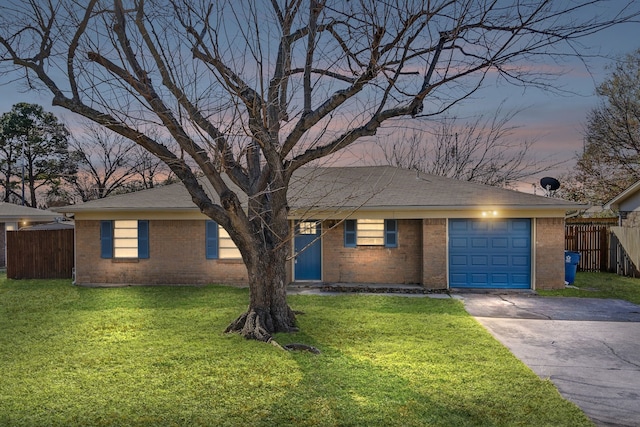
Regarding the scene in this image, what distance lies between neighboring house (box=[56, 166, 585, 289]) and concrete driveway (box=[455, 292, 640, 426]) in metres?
1.21

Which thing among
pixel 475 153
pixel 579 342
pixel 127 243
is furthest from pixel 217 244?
pixel 475 153

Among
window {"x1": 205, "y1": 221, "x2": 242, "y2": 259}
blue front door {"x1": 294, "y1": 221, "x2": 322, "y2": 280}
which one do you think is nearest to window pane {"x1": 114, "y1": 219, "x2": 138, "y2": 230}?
window {"x1": 205, "y1": 221, "x2": 242, "y2": 259}

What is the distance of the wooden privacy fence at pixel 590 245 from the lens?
17.4m

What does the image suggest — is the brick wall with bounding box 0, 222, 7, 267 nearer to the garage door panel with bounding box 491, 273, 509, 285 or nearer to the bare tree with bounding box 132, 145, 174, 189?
the bare tree with bounding box 132, 145, 174, 189

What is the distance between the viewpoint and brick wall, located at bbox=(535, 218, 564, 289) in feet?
42.9

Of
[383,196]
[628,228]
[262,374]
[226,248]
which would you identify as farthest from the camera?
[628,228]

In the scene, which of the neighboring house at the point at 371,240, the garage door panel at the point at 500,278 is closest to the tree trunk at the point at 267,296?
the neighboring house at the point at 371,240

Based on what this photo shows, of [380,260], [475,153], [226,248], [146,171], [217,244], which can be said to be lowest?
[380,260]

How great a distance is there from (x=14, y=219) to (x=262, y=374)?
19309mm

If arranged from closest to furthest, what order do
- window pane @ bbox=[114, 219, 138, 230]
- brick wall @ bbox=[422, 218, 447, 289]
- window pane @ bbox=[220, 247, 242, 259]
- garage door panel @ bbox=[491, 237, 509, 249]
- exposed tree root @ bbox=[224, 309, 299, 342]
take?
exposed tree root @ bbox=[224, 309, 299, 342], brick wall @ bbox=[422, 218, 447, 289], garage door panel @ bbox=[491, 237, 509, 249], window pane @ bbox=[220, 247, 242, 259], window pane @ bbox=[114, 219, 138, 230]

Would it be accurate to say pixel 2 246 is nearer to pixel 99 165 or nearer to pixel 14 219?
pixel 14 219

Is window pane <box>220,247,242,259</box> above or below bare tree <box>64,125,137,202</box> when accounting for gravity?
below

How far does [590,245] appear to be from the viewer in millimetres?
17531

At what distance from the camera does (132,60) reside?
735 cm
